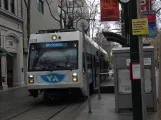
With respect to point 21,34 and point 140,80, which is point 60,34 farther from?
point 21,34

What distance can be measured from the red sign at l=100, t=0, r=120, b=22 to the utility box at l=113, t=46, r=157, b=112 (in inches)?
175

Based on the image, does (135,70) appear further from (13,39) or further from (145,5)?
(13,39)

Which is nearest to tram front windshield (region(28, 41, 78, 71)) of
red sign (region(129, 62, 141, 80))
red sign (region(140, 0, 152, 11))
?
red sign (region(140, 0, 152, 11))

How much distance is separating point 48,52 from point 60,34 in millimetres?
970

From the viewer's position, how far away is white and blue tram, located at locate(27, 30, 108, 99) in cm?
1566

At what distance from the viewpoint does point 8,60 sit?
3164cm

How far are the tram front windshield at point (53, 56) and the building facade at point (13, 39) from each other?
12.4m

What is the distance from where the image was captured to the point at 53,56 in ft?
52.4

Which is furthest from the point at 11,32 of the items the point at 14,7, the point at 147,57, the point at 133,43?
the point at 133,43

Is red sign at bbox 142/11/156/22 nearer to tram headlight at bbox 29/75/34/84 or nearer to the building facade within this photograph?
tram headlight at bbox 29/75/34/84

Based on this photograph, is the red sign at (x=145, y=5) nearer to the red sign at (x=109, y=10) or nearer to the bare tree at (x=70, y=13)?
the red sign at (x=109, y=10)

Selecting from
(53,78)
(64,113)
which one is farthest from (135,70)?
(53,78)

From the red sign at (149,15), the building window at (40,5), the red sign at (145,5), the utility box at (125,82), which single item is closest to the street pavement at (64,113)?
the utility box at (125,82)

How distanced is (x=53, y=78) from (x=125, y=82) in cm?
507
